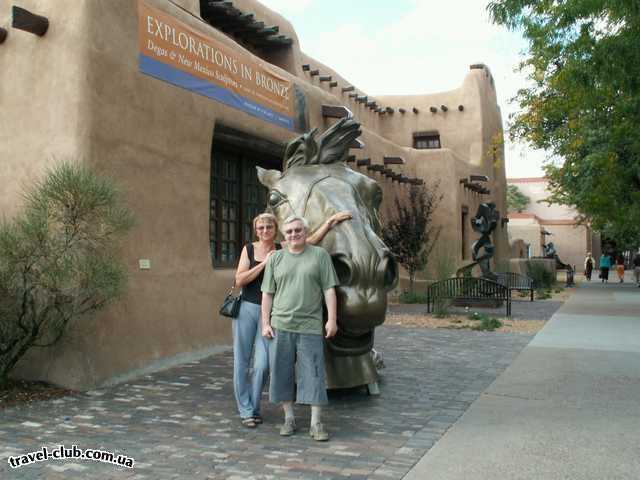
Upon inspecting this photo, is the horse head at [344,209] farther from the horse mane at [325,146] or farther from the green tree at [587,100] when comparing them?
the green tree at [587,100]

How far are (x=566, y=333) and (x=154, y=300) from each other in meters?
7.07

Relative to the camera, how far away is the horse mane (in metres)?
5.52

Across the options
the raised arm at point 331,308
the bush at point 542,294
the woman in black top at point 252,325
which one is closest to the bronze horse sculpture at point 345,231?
the raised arm at point 331,308

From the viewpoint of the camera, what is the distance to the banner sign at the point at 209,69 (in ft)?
24.1

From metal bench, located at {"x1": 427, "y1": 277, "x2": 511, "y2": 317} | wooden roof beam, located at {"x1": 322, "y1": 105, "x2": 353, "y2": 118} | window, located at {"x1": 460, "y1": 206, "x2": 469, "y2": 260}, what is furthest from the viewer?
window, located at {"x1": 460, "y1": 206, "x2": 469, "y2": 260}

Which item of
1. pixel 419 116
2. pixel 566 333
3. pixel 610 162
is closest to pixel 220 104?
pixel 566 333

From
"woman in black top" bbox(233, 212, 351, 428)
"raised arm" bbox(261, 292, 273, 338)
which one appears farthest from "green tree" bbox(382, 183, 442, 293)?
"raised arm" bbox(261, 292, 273, 338)

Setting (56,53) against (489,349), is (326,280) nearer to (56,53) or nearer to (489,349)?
(56,53)

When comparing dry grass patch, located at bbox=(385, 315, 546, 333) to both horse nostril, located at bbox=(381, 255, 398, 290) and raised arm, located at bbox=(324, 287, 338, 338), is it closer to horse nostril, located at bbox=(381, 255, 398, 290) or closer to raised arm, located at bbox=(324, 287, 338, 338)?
horse nostril, located at bbox=(381, 255, 398, 290)

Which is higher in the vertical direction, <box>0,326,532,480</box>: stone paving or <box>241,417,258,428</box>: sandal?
<box>241,417,258,428</box>: sandal

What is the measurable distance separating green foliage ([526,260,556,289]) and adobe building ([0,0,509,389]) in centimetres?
1380

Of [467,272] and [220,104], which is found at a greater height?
[220,104]

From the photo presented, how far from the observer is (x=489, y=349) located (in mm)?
8891

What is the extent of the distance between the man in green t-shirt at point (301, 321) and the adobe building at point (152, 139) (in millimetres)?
2694
